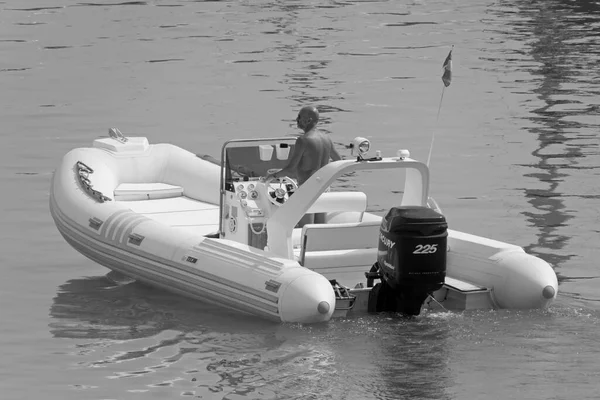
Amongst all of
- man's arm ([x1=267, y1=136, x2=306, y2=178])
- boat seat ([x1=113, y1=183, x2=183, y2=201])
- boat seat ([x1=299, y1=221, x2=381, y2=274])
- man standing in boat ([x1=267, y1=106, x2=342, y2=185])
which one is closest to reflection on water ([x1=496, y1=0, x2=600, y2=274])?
boat seat ([x1=299, y1=221, x2=381, y2=274])

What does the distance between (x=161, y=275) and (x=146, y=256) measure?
0.70 feet

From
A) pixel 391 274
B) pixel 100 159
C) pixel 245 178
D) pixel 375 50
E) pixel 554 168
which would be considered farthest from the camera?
pixel 375 50

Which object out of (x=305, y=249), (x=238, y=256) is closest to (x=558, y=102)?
(x=305, y=249)

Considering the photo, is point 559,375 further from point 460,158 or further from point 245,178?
point 460,158

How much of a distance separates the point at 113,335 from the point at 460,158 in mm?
8578

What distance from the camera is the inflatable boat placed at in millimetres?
10016

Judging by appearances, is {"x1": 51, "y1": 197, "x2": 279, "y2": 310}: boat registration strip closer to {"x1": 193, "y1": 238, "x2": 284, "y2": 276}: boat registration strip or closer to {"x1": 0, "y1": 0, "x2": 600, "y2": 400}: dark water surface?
{"x1": 193, "y1": 238, "x2": 284, "y2": 276}: boat registration strip

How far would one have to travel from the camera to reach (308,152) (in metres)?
11.0

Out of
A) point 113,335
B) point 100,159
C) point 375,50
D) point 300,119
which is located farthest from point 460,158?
point 375,50

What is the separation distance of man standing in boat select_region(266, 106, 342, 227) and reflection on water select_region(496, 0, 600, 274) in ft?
9.50

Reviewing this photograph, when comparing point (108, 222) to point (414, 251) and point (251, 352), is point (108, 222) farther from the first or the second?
point (414, 251)

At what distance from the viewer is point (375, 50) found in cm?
2906

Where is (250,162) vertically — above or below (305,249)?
above

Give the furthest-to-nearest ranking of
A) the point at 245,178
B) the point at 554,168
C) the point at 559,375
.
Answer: the point at 554,168, the point at 245,178, the point at 559,375
